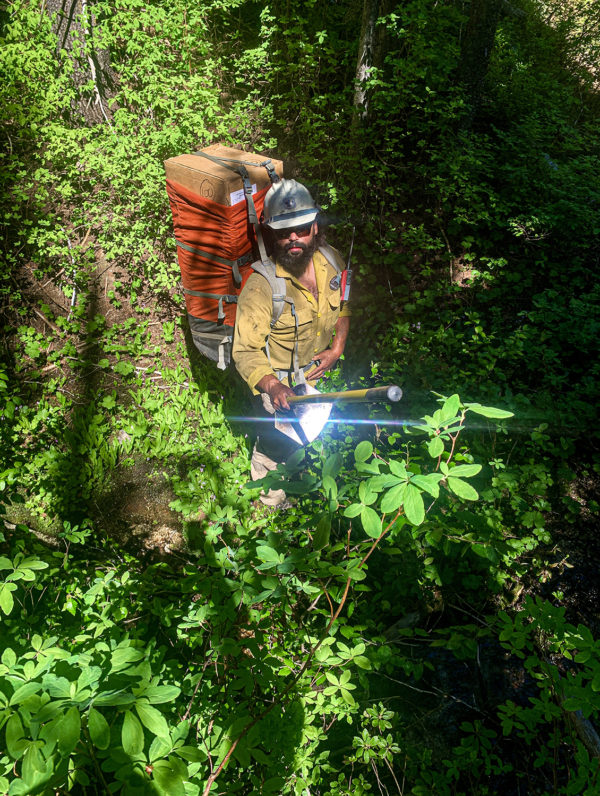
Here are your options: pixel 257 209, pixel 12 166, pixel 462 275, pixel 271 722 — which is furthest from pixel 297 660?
pixel 12 166

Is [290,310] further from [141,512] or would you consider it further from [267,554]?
[141,512]

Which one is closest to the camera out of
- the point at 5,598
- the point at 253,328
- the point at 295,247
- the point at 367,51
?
the point at 5,598

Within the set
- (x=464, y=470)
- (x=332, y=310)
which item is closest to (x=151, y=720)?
(x=464, y=470)

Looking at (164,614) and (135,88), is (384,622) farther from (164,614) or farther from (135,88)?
(135,88)

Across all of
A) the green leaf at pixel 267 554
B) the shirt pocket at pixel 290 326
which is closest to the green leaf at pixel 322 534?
the green leaf at pixel 267 554

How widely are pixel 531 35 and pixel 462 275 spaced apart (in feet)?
24.0

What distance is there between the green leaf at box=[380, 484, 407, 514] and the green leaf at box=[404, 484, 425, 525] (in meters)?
0.01

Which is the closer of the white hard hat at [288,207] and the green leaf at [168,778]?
the green leaf at [168,778]

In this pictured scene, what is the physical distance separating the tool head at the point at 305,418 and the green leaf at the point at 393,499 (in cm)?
196

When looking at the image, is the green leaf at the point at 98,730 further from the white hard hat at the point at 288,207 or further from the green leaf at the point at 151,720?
the white hard hat at the point at 288,207

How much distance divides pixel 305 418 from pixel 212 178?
206 cm

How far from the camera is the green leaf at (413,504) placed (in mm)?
1088

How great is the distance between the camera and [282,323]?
337cm

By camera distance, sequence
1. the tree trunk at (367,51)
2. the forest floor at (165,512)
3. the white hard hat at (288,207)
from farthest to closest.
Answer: the tree trunk at (367,51) < the white hard hat at (288,207) < the forest floor at (165,512)
